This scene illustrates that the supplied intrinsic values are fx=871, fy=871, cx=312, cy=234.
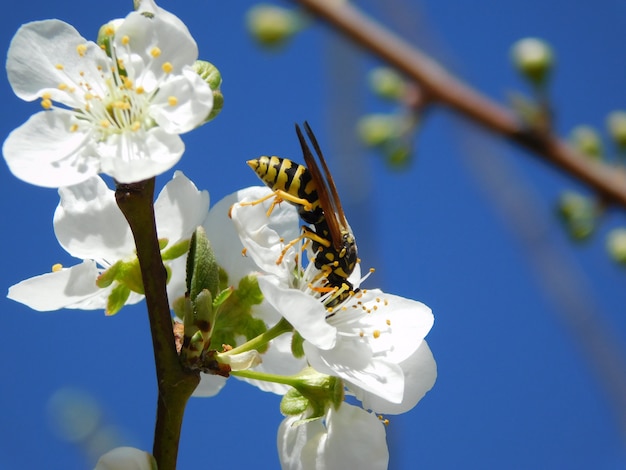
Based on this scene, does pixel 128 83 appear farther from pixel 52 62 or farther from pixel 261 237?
pixel 261 237

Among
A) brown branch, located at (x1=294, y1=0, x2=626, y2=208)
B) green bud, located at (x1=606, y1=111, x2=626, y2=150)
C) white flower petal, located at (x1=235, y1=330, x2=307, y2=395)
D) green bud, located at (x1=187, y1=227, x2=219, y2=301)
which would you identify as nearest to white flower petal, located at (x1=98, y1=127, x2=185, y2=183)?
green bud, located at (x1=187, y1=227, x2=219, y2=301)

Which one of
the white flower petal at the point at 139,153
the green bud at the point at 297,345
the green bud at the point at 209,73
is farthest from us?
the green bud at the point at 297,345

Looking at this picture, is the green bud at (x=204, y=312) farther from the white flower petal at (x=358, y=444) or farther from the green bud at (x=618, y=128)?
the green bud at (x=618, y=128)

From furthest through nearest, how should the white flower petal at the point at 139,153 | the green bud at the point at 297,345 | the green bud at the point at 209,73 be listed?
the green bud at the point at 297,345, the green bud at the point at 209,73, the white flower petal at the point at 139,153

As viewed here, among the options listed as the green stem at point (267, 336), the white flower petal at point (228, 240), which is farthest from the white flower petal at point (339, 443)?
the white flower petal at point (228, 240)

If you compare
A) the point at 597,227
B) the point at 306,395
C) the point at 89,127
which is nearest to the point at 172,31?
the point at 89,127

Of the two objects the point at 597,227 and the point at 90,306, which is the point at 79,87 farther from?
the point at 597,227
